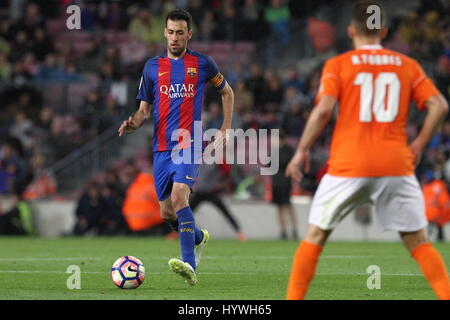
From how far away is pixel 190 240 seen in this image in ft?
30.1

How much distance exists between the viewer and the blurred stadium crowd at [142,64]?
67.4 ft

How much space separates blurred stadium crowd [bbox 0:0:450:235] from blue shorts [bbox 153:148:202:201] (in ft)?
31.5

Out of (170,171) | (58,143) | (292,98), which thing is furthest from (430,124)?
(58,143)

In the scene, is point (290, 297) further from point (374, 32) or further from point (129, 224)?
point (129, 224)

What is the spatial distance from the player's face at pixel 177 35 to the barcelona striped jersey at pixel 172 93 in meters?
0.10

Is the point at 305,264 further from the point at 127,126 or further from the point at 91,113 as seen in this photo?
the point at 91,113

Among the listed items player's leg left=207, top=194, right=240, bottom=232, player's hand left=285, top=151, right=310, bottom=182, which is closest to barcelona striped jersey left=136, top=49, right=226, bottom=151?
player's hand left=285, top=151, right=310, bottom=182

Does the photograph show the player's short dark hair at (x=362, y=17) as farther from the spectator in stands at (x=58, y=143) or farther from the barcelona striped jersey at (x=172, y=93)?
the spectator in stands at (x=58, y=143)

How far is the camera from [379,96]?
21.5 feet

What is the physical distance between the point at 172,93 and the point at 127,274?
1.82 m

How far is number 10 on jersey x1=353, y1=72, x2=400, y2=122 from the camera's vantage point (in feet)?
21.5

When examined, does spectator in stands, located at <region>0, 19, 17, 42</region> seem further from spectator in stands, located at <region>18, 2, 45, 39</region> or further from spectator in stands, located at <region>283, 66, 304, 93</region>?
spectator in stands, located at <region>283, 66, 304, 93</region>
